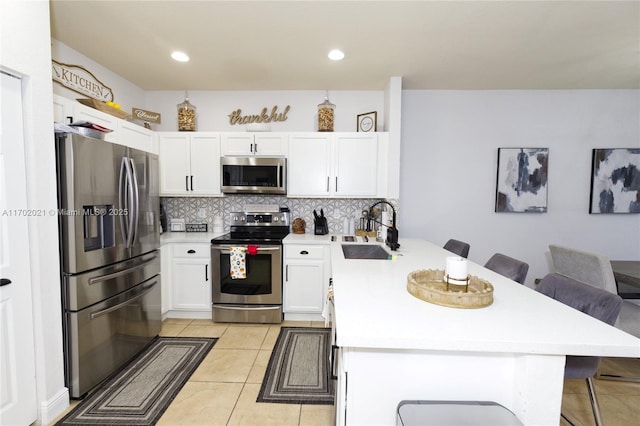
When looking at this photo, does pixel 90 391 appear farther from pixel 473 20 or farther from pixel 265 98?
pixel 473 20

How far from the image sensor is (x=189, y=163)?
330cm

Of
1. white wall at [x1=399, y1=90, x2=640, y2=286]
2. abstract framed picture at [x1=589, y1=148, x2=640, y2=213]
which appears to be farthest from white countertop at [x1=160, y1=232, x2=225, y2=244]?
abstract framed picture at [x1=589, y1=148, x2=640, y2=213]

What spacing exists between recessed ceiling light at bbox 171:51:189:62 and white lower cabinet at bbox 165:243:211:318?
1830 mm

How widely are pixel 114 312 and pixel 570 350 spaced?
265cm

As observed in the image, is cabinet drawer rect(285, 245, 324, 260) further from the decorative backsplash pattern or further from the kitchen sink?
the decorative backsplash pattern

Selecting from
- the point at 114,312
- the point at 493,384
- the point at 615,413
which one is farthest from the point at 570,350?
the point at 114,312

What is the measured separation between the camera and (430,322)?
1.06m

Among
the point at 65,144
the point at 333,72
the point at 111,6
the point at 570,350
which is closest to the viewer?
the point at 570,350

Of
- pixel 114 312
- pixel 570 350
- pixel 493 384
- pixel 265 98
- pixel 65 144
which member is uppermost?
pixel 265 98

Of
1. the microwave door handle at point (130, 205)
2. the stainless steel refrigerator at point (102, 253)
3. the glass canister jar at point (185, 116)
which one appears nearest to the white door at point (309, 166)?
the glass canister jar at point (185, 116)

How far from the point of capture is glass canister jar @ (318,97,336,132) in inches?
129

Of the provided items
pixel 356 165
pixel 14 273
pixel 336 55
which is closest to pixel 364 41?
pixel 336 55

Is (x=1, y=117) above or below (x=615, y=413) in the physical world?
above

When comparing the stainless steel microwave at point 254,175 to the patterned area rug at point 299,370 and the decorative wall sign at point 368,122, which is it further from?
the patterned area rug at point 299,370
